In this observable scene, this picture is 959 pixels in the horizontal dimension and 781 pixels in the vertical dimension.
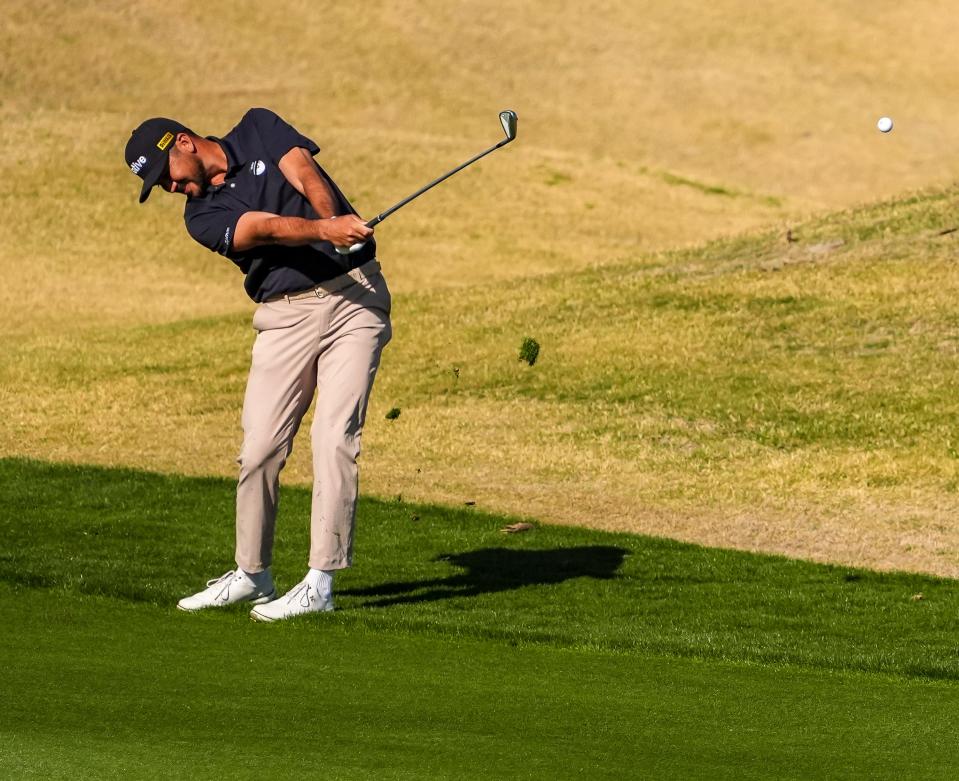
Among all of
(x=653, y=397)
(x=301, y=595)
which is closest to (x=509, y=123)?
(x=301, y=595)

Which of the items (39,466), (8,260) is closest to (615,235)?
(8,260)

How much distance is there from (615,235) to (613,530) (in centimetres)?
2384

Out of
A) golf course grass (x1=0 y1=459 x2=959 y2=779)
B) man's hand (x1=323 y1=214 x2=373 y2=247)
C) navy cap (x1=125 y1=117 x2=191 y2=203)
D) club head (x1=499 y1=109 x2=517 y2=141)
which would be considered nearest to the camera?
golf course grass (x1=0 y1=459 x2=959 y2=779)

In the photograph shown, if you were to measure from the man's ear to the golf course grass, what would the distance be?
6.51ft

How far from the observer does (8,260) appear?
32.2 meters

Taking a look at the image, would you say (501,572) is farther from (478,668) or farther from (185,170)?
(478,668)

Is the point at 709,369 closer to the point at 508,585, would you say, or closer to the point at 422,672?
the point at 508,585

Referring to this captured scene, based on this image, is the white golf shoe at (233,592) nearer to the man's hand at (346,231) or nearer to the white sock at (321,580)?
the white sock at (321,580)

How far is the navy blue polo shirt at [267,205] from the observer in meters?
8.06

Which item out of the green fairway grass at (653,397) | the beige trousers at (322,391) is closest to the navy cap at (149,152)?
the beige trousers at (322,391)

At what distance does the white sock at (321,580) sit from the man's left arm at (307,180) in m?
1.58

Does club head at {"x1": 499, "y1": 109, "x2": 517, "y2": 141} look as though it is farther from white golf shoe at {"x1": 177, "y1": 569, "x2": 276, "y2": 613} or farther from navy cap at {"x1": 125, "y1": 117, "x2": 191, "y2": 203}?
white golf shoe at {"x1": 177, "y1": 569, "x2": 276, "y2": 613}

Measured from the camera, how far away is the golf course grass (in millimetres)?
5379

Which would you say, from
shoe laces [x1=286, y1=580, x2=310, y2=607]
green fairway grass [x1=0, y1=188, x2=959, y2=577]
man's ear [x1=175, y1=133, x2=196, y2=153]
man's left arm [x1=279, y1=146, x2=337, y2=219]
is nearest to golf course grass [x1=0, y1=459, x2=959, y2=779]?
shoe laces [x1=286, y1=580, x2=310, y2=607]
